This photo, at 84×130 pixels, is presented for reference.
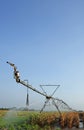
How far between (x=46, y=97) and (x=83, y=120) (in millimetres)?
17068

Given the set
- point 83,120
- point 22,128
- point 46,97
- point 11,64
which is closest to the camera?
point 11,64

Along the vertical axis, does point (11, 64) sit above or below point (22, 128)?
above

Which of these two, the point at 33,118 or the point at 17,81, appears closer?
the point at 17,81

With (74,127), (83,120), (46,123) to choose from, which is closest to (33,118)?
(46,123)

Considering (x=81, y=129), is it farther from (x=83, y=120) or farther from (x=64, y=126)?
(x=83, y=120)

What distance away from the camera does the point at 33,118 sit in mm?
34812

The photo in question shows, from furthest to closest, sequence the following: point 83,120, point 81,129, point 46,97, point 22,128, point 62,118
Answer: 1. point 83,120
2. point 62,118
3. point 81,129
4. point 22,128
5. point 46,97

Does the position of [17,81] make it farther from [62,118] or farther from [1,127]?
[62,118]

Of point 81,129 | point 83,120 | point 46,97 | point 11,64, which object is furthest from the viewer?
point 83,120

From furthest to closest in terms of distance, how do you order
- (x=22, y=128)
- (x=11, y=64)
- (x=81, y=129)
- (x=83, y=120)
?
1. (x=83, y=120)
2. (x=81, y=129)
3. (x=22, y=128)
4. (x=11, y=64)

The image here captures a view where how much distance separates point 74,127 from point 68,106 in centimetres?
544

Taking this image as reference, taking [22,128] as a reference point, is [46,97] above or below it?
above

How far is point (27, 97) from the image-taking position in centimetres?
1859

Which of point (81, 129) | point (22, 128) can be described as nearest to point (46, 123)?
point (81, 129)
